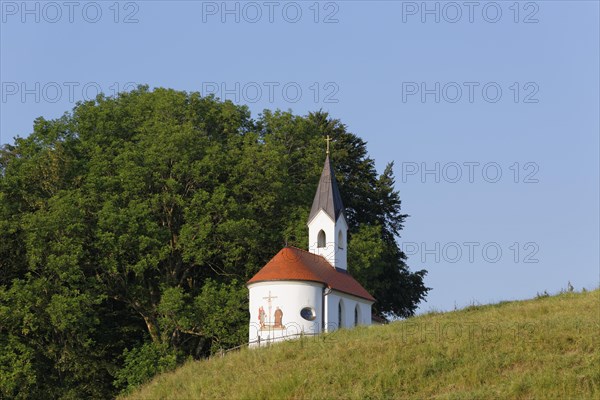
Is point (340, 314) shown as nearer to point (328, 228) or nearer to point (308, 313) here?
point (308, 313)

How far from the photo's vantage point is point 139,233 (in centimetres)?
4791

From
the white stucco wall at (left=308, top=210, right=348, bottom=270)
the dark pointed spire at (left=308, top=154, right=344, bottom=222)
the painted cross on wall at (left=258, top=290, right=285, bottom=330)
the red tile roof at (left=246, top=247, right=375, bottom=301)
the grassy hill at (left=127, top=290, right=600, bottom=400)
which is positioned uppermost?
the dark pointed spire at (left=308, top=154, right=344, bottom=222)

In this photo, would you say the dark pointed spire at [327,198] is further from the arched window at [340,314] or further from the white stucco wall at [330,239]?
the arched window at [340,314]

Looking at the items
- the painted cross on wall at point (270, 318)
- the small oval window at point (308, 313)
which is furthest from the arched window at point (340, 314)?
the painted cross on wall at point (270, 318)

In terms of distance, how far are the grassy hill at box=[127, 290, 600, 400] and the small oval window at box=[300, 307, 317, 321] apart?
5.24m

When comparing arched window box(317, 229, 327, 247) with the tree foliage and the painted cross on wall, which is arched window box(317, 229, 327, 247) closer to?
the tree foliage

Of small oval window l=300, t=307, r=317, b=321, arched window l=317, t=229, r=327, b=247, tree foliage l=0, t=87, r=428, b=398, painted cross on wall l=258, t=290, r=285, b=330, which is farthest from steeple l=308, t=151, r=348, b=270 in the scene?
painted cross on wall l=258, t=290, r=285, b=330

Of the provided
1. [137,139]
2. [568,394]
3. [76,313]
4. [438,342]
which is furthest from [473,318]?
[137,139]

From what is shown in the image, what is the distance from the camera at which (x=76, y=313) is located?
4469 centimetres

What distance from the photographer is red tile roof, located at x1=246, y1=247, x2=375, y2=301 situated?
43719mm

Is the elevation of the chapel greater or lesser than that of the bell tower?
lesser

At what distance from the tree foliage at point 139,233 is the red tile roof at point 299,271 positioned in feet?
3.31

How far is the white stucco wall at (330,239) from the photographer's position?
49375 mm

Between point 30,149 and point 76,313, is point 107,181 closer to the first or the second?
point 30,149
